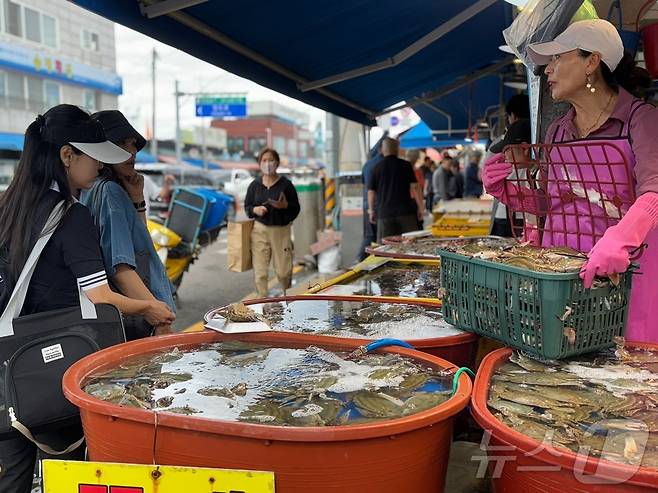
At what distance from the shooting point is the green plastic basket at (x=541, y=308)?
1756 millimetres

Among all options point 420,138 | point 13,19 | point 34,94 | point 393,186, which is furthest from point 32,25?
point 393,186

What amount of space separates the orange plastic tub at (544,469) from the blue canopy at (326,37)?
2.48 meters

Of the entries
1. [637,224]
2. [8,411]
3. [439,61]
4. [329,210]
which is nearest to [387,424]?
[637,224]

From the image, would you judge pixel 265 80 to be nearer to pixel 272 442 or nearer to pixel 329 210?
pixel 272 442

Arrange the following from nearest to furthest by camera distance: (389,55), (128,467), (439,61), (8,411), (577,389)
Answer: (128,467), (577,389), (8,411), (389,55), (439,61)

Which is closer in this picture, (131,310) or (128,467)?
(128,467)

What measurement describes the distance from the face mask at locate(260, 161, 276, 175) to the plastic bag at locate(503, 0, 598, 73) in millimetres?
5324

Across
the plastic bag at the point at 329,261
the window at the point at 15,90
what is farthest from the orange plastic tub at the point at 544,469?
the window at the point at 15,90

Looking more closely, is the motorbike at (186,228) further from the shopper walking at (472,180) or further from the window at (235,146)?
A: the window at (235,146)

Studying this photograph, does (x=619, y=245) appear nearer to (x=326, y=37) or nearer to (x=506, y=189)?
(x=506, y=189)

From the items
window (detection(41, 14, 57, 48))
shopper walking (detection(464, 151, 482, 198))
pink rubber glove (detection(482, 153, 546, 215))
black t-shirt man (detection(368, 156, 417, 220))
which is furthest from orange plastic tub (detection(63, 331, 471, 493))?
window (detection(41, 14, 57, 48))

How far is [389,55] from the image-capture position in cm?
516

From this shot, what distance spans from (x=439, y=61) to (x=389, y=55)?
131 cm

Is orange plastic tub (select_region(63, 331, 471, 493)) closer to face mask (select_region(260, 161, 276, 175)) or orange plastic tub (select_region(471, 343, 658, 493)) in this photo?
orange plastic tub (select_region(471, 343, 658, 493))
